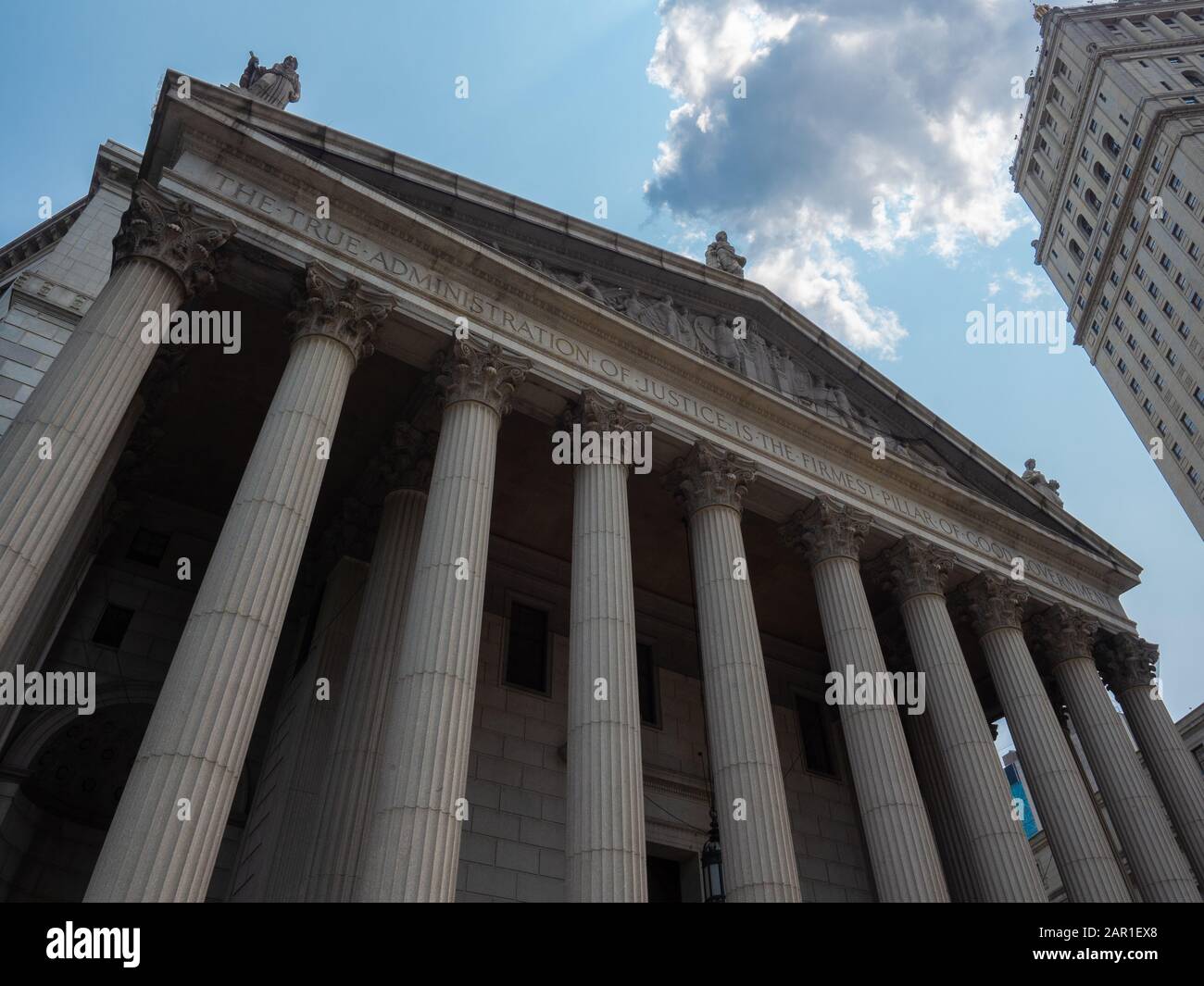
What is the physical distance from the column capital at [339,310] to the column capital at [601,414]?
14.2ft

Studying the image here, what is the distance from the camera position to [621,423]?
18.5 meters

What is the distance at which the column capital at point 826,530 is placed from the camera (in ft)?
68.2

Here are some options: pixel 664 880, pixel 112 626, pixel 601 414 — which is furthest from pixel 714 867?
pixel 112 626

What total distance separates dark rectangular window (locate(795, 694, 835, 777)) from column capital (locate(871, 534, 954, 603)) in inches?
268

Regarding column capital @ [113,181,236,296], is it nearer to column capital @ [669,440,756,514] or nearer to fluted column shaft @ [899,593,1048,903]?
column capital @ [669,440,756,514]

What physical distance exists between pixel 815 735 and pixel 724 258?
14.9m

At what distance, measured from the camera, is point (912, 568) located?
873 inches

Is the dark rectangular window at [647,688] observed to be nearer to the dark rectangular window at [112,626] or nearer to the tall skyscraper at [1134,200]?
the dark rectangular window at [112,626]

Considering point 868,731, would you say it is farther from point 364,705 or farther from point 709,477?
point 364,705

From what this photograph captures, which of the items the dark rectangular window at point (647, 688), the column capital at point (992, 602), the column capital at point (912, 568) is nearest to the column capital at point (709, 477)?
the column capital at point (912, 568)

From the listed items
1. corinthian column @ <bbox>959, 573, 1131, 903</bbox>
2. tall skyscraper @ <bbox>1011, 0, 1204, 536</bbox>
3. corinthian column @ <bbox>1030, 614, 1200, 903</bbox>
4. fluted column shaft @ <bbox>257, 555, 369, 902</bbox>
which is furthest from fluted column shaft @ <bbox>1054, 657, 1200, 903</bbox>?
tall skyscraper @ <bbox>1011, 0, 1204, 536</bbox>

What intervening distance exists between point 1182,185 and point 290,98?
6566cm

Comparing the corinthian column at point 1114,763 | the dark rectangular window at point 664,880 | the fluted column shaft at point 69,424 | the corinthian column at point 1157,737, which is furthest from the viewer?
the corinthian column at point 1157,737
